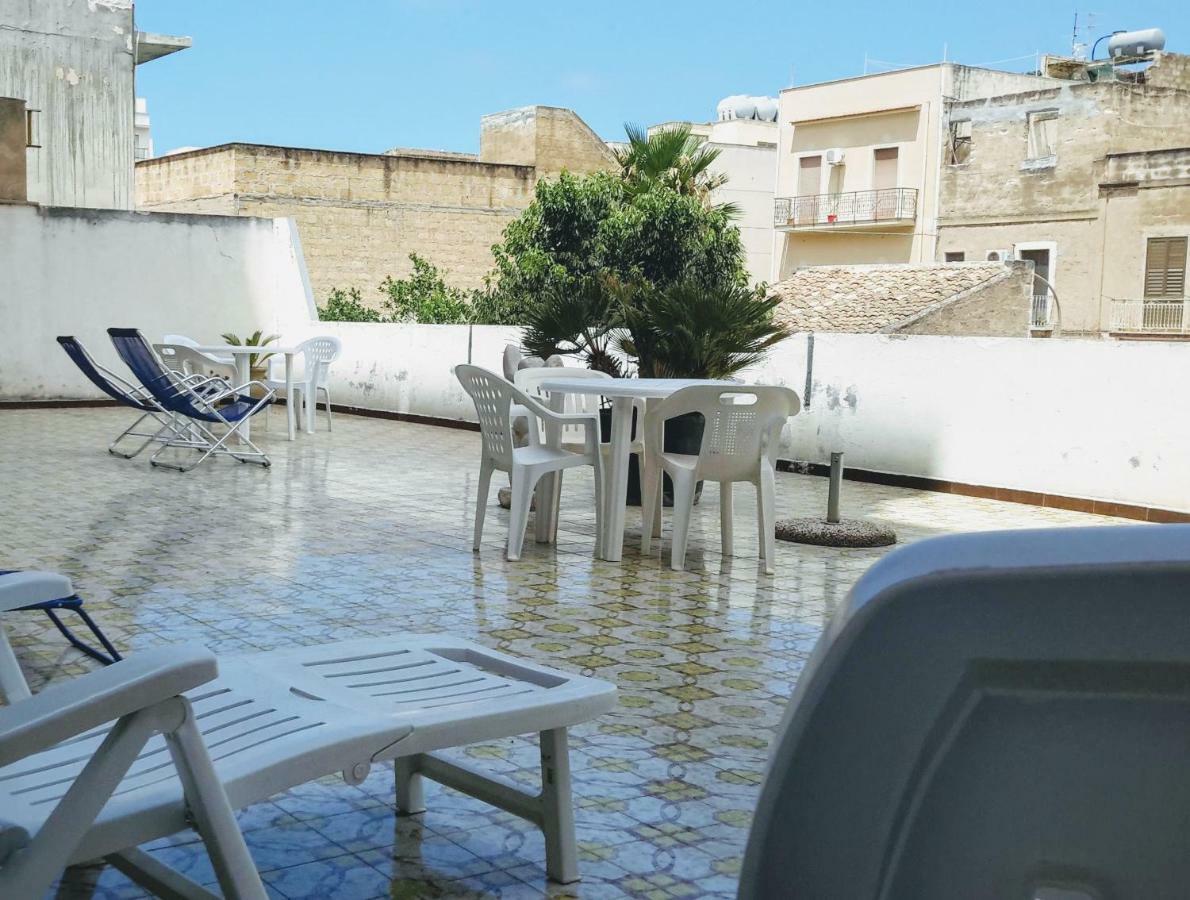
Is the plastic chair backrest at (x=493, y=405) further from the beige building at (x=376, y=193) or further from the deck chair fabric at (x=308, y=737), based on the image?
the beige building at (x=376, y=193)

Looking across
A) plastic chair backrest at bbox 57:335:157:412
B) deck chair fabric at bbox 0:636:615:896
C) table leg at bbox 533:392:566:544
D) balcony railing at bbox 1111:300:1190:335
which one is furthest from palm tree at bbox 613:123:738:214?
deck chair fabric at bbox 0:636:615:896

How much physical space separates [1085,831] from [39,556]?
593cm

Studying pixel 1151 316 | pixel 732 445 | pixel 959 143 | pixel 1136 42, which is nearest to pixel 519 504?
pixel 732 445

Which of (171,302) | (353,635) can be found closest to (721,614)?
(353,635)

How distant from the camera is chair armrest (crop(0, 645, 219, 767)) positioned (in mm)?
1653

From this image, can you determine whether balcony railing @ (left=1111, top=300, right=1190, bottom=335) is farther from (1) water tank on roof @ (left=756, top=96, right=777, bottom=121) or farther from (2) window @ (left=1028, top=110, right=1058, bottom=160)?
(1) water tank on roof @ (left=756, top=96, right=777, bottom=121)

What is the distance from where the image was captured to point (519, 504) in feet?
20.6

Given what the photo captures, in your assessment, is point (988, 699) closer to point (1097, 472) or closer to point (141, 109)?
point (1097, 472)

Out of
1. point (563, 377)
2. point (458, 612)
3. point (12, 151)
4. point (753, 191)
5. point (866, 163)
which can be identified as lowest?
point (458, 612)

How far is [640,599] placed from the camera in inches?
219

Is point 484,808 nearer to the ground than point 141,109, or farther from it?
nearer to the ground

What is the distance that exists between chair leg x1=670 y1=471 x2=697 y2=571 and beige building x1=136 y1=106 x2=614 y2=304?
24690 mm

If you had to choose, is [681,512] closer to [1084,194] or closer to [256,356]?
[256,356]

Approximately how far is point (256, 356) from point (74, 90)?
8786 mm
